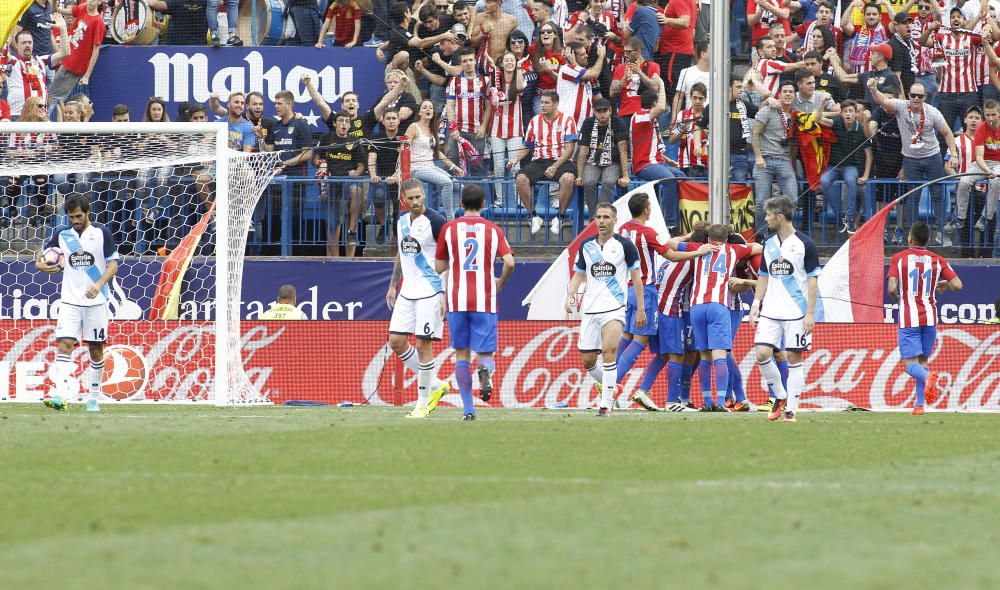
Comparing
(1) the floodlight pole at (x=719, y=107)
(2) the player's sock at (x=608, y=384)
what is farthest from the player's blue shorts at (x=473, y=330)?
(1) the floodlight pole at (x=719, y=107)

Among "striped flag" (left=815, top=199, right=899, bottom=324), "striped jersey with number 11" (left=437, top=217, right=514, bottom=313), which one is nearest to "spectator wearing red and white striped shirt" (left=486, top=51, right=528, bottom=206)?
"striped flag" (left=815, top=199, right=899, bottom=324)

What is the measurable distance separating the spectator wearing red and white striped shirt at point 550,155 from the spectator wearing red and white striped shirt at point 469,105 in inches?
28.1

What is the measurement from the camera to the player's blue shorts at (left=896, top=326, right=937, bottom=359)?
16.0 m

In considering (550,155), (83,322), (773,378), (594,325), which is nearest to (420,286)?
(594,325)

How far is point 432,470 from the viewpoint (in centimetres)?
877

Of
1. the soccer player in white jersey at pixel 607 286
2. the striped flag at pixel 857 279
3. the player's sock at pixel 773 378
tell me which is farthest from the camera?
the striped flag at pixel 857 279

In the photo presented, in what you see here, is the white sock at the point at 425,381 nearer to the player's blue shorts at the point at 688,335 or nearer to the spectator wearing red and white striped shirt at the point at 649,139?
the player's blue shorts at the point at 688,335

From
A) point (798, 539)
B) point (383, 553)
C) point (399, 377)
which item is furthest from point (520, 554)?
point (399, 377)

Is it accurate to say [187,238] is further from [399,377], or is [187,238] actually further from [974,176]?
[974,176]

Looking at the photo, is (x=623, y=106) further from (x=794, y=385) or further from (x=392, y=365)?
(x=794, y=385)

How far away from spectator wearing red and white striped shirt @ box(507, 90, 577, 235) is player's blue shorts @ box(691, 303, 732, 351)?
4811 millimetres

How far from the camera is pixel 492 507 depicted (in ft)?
23.4

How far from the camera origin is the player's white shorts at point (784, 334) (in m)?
13.9

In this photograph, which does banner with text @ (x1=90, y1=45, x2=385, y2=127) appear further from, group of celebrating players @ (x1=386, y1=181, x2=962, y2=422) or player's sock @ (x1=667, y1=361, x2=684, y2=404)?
player's sock @ (x1=667, y1=361, x2=684, y2=404)
